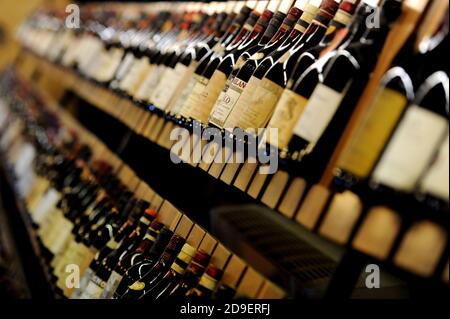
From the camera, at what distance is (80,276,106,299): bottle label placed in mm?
1831

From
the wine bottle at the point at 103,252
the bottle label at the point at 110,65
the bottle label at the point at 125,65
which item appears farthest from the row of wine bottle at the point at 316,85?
the wine bottle at the point at 103,252

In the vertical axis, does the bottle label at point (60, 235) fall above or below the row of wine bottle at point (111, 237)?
below

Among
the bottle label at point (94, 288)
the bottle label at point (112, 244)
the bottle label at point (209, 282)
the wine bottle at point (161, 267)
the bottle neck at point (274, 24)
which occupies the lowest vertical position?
the bottle label at point (94, 288)

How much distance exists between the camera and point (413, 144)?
986 millimetres

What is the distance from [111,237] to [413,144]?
142 cm

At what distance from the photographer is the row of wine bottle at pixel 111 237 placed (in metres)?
1.55

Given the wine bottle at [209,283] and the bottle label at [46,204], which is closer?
the wine bottle at [209,283]

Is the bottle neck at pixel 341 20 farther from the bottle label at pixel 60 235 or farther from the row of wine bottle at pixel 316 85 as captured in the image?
the bottle label at pixel 60 235

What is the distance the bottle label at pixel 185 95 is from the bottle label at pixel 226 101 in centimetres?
25

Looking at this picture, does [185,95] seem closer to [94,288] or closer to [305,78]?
[305,78]

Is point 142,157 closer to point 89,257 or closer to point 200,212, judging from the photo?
point 200,212

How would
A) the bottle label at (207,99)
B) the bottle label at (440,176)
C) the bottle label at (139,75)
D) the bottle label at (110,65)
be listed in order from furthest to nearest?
the bottle label at (110,65), the bottle label at (139,75), the bottle label at (207,99), the bottle label at (440,176)

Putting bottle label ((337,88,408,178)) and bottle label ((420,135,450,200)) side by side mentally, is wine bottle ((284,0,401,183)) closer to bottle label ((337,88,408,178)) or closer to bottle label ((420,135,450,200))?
bottle label ((337,88,408,178))

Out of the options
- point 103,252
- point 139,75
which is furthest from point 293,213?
point 139,75
